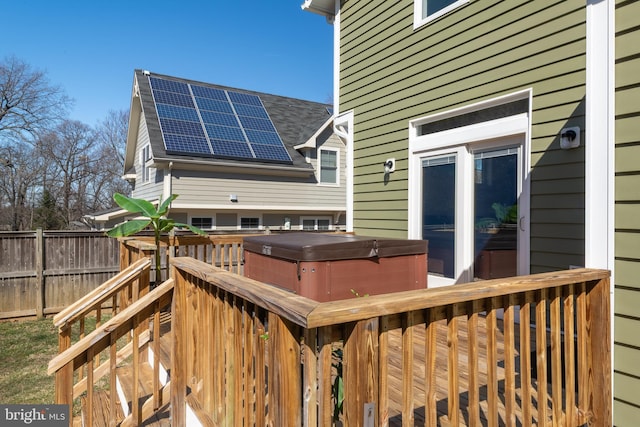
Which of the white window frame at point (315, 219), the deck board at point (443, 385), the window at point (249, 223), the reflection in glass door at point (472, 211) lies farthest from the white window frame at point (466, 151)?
the white window frame at point (315, 219)

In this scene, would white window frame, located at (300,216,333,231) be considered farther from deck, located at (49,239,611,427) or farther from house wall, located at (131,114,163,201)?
deck, located at (49,239,611,427)

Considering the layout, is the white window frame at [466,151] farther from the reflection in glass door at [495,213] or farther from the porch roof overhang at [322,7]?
the porch roof overhang at [322,7]

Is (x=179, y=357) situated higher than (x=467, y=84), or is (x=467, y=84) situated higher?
(x=467, y=84)

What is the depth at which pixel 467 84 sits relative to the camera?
439 centimetres

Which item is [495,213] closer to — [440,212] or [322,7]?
[440,212]

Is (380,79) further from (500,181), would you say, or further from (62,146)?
(62,146)

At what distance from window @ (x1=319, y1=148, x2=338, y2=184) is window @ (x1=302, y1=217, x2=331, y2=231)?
4.63 ft

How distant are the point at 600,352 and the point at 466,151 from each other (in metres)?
2.68

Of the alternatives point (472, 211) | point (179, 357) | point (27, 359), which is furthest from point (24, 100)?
point (472, 211)

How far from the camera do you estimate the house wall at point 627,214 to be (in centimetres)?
210

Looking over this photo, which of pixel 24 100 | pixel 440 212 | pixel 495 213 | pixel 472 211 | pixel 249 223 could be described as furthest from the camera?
pixel 24 100

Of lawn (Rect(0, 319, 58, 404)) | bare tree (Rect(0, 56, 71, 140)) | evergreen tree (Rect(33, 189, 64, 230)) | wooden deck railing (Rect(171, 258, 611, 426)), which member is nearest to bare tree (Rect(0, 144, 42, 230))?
evergreen tree (Rect(33, 189, 64, 230))

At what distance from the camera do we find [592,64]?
7.45ft

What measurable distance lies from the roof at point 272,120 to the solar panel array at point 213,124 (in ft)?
0.70
